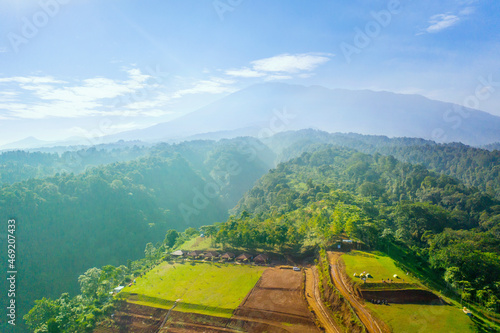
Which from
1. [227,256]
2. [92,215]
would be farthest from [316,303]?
[92,215]

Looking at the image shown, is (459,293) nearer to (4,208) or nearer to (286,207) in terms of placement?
(286,207)

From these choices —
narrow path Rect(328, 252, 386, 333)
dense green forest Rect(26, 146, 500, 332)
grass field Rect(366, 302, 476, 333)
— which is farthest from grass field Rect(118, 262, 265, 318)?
grass field Rect(366, 302, 476, 333)

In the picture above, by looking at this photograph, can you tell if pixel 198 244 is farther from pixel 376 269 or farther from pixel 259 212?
pixel 376 269

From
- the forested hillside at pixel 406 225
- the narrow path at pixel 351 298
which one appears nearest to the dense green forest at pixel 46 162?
the forested hillside at pixel 406 225

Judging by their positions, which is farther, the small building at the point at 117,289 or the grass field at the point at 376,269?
the small building at the point at 117,289

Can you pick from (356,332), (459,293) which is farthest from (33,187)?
(459,293)

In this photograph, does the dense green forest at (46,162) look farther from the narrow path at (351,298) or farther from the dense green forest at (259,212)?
the narrow path at (351,298)
